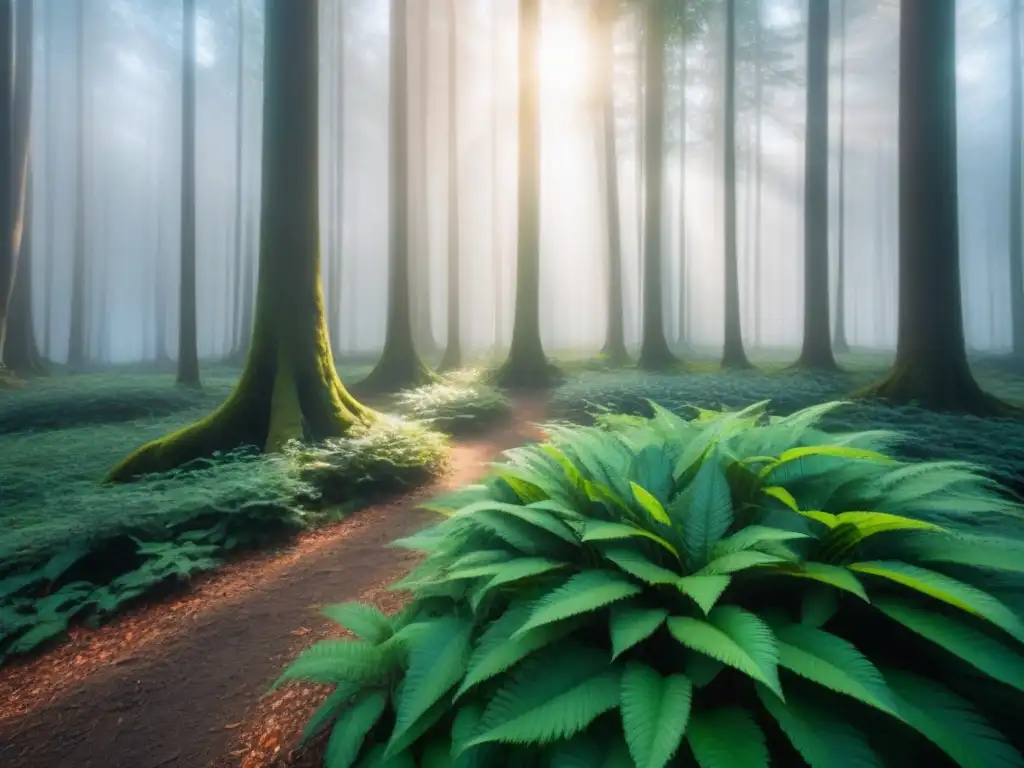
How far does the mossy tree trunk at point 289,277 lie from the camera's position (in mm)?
7668

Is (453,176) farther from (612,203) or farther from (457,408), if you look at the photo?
(457,408)

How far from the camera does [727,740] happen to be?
1553 mm

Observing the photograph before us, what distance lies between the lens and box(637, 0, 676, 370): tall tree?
1641cm

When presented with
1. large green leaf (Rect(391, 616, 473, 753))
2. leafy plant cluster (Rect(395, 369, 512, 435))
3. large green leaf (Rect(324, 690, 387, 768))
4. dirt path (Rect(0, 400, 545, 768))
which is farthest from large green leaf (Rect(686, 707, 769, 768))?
leafy plant cluster (Rect(395, 369, 512, 435))

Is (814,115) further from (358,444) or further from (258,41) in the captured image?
(258,41)

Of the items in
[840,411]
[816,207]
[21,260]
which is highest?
[816,207]

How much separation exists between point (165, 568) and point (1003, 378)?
2142 cm

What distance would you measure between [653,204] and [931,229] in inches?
366

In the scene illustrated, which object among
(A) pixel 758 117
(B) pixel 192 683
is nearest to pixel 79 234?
(B) pixel 192 683

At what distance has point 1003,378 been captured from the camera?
16.2 metres

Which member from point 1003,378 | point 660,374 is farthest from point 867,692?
point 1003,378

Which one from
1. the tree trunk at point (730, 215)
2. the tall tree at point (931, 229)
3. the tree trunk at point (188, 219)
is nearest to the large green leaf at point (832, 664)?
the tall tree at point (931, 229)

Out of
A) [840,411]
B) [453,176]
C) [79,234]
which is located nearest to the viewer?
[840,411]

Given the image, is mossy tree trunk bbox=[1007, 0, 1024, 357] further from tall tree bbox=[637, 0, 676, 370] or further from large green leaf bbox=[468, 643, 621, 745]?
large green leaf bbox=[468, 643, 621, 745]
